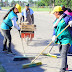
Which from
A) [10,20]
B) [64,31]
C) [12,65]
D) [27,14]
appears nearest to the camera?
[64,31]

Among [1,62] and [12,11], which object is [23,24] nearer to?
[12,11]

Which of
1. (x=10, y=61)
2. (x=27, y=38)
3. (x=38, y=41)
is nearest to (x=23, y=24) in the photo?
(x=27, y=38)

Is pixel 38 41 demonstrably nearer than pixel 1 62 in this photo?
No

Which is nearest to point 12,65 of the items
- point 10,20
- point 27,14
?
point 10,20

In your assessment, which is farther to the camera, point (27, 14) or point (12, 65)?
point (27, 14)

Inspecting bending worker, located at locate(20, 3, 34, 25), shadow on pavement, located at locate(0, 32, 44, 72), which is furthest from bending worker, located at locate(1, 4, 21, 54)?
bending worker, located at locate(20, 3, 34, 25)

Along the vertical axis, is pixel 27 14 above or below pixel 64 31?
above

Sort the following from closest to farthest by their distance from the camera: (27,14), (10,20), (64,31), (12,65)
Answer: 1. (64,31)
2. (12,65)
3. (10,20)
4. (27,14)

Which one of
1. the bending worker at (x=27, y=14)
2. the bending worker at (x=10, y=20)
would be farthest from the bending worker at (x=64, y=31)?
the bending worker at (x=27, y=14)

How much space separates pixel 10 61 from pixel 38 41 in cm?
374

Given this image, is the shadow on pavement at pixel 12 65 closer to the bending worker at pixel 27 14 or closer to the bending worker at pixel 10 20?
the bending worker at pixel 10 20

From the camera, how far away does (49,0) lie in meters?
52.6

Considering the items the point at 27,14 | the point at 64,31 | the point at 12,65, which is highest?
the point at 27,14

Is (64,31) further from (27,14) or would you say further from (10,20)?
(27,14)
